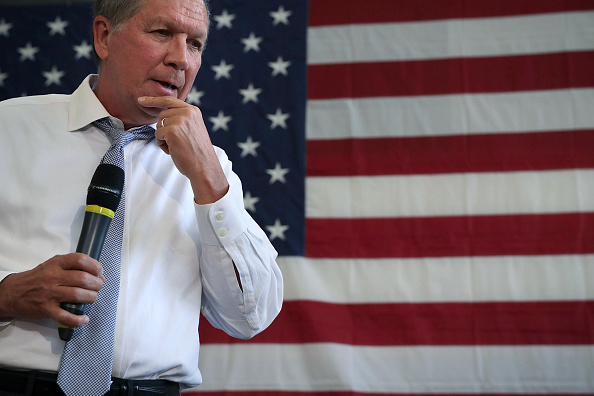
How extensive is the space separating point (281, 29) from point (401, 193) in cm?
85

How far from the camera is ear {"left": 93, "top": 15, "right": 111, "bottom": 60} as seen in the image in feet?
4.56

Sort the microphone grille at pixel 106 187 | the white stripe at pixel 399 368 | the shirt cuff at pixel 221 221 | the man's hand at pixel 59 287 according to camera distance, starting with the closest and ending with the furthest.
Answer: the man's hand at pixel 59 287 → the microphone grille at pixel 106 187 → the shirt cuff at pixel 221 221 → the white stripe at pixel 399 368

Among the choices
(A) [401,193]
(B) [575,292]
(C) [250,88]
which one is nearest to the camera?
(B) [575,292]

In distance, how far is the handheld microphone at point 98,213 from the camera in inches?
36.4

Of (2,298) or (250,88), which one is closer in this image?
(2,298)

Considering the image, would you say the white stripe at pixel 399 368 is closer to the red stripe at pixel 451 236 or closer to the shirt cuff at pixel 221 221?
the red stripe at pixel 451 236

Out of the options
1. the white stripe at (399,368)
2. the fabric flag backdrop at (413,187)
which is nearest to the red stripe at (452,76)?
the fabric flag backdrop at (413,187)

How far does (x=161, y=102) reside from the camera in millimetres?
1161

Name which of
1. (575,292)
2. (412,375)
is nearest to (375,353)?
(412,375)

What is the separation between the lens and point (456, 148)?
2.35 metres

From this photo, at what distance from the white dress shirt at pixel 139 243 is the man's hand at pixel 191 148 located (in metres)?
0.03

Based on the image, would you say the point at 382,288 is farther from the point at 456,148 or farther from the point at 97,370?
the point at 97,370

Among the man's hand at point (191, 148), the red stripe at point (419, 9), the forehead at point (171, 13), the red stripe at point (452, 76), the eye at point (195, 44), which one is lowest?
the man's hand at point (191, 148)

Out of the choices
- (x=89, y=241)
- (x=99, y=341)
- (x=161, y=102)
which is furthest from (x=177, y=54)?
(x=99, y=341)
